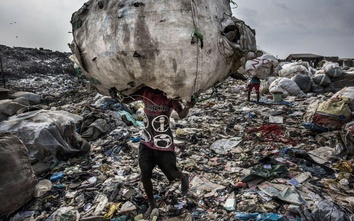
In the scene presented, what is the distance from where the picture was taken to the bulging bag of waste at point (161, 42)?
1629 millimetres

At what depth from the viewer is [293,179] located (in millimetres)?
3000

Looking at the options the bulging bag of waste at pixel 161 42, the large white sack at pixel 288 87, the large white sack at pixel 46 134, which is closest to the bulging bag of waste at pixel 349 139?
the bulging bag of waste at pixel 161 42

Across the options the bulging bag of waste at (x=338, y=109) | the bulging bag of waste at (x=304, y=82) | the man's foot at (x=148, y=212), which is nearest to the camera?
the man's foot at (x=148, y=212)

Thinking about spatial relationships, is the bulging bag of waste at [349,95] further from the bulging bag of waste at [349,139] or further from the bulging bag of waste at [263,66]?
the bulging bag of waste at [263,66]

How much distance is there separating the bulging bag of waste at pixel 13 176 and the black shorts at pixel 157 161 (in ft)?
4.67

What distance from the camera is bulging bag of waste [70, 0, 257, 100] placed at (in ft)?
5.34

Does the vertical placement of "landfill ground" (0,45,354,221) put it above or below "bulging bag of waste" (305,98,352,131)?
below

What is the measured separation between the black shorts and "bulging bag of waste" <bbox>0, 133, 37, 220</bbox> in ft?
4.67

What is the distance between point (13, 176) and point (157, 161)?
158cm

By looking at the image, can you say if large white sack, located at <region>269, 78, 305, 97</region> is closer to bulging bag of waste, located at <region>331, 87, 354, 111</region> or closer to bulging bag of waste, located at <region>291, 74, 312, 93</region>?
bulging bag of waste, located at <region>291, 74, 312, 93</region>

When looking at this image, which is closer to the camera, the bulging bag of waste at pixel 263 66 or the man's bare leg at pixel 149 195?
the man's bare leg at pixel 149 195

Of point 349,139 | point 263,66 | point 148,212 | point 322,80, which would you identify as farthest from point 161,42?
point 322,80

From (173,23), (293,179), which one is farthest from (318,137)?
(173,23)

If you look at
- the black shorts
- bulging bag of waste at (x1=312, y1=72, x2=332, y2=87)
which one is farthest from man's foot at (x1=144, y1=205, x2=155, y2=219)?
bulging bag of waste at (x1=312, y1=72, x2=332, y2=87)
